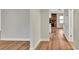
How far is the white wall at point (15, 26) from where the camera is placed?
149cm

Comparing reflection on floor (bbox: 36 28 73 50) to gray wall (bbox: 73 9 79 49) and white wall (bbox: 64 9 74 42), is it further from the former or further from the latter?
gray wall (bbox: 73 9 79 49)

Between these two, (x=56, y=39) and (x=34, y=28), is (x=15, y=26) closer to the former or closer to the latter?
(x=34, y=28)

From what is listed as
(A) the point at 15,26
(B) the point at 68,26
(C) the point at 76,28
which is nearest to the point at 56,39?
(B) the point at 68,26

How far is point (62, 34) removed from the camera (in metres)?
1.63

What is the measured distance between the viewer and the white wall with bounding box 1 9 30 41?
4.90ft

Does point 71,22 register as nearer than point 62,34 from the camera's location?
Yes

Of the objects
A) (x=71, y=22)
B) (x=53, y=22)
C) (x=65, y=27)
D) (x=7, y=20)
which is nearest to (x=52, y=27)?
(x=53, y=22)

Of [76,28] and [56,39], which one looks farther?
[56,39]

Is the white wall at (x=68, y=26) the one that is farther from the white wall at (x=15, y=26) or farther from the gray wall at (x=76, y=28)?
the white wall at (x=15, y=26)

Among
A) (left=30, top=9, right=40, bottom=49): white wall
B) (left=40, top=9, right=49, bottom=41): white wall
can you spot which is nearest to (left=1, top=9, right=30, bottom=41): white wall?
(left=30, top=9, right=40, bottom=49): white wall

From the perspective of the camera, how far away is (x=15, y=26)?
5.21 feet

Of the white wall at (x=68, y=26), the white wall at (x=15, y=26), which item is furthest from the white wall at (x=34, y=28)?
the white wall at (x=68, y=26)
